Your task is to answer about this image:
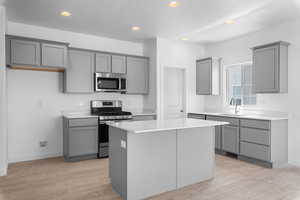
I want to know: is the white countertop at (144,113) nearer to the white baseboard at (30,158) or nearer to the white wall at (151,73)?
the white wall at (151,73)

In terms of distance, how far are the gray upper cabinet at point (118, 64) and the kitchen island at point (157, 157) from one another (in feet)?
Result: 7.41

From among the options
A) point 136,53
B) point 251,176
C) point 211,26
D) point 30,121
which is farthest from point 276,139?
point 30,121

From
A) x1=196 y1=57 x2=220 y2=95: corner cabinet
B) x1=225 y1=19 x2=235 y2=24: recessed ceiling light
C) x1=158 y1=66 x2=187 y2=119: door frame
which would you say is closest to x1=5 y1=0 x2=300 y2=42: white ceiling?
x1=225 y1=19 x2=235 y2=24: recessed ceiling light

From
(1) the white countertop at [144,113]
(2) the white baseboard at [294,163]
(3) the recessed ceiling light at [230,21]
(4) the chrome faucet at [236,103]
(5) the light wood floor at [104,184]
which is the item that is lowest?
(5) the light wood floor at [104,184]

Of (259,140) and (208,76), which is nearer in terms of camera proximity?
(259,140)

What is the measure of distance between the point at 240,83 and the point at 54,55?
13.9ft

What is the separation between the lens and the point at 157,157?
269 centimetres

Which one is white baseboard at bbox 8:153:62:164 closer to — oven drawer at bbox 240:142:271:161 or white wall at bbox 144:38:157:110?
white wall at bbox 144:38:157:110

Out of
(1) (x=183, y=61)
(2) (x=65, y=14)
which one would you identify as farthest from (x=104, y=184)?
(1) (x=183, y=61)

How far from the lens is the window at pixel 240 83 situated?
479cm

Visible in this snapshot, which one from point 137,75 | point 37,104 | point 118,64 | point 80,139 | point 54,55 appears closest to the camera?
point 54,55

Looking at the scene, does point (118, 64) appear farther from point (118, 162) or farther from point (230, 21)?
point (118, 162)

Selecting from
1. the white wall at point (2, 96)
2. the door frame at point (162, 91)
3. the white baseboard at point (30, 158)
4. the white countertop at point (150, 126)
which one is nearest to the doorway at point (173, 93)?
the door frame at point (162, 91)

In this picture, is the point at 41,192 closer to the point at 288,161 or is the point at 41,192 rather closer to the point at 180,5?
the point at 180,5
